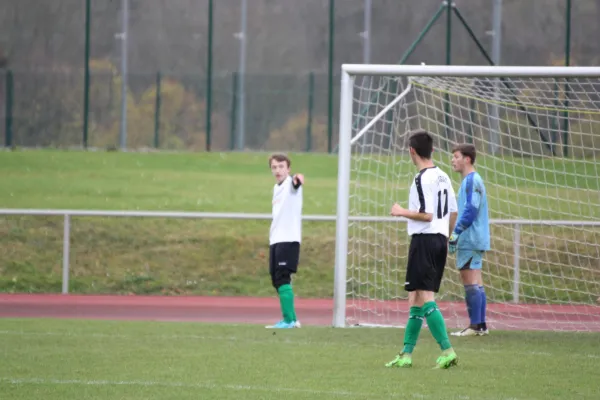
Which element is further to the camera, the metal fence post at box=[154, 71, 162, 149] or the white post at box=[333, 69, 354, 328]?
the metal fence post at box=[154, 71, 162, 149]

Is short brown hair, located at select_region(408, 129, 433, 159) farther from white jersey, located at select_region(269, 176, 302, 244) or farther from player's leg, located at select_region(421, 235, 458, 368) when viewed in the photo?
white jersey, located at select_region(269, 176, 302, 244)

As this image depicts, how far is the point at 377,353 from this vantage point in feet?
31.8

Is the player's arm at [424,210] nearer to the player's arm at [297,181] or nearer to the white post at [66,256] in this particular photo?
the player's arm at [297,181]

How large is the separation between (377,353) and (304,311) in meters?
4.48

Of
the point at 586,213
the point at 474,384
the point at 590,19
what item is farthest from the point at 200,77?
the point at 474,384

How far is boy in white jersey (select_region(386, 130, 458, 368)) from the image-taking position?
859 centimetres

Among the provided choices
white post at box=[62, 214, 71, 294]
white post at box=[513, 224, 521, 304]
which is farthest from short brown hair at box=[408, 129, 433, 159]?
white post at box=[62, 214, 71, 294]

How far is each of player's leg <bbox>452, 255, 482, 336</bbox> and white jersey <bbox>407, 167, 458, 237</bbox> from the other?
2.29 metres

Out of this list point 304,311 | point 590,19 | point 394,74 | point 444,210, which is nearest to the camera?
point 444,210

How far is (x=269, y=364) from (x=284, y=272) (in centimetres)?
286

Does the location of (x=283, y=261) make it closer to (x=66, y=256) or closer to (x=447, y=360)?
(x=447, y=360)

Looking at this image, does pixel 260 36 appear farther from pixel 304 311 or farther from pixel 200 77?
pixel 304 311

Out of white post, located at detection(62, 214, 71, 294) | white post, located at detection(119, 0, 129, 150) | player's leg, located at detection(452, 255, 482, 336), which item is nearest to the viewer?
player's leg, located at detection(452, 255, 482, 336)

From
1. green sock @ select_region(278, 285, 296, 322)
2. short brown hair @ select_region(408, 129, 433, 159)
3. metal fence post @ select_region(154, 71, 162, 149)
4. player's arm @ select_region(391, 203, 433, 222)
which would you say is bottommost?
green sock @ select_region(278, 285, 296, 322)
